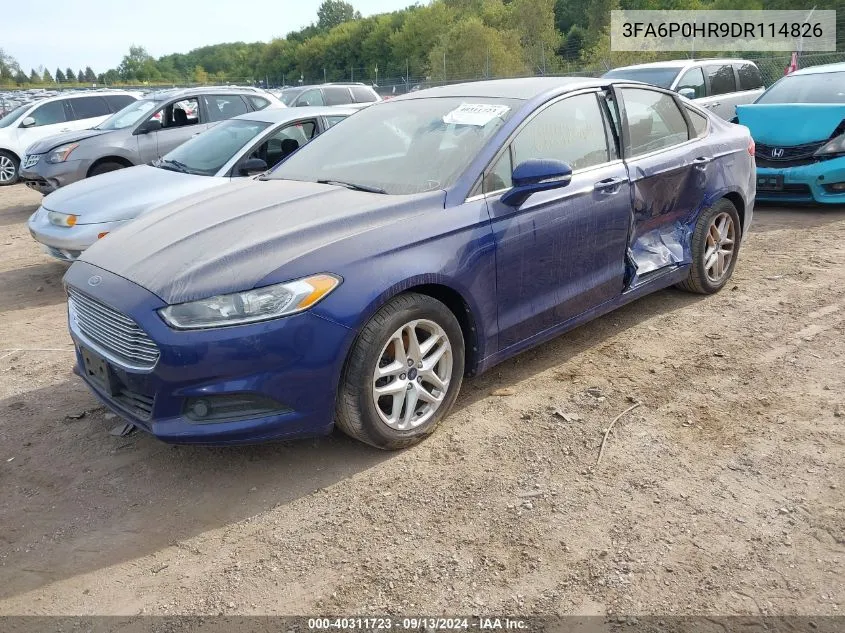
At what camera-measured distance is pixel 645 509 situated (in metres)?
2.86

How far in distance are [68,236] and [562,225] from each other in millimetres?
4335

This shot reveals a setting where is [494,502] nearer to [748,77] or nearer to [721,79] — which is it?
[721,79]

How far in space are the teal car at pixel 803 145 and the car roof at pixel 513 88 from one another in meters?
4.55

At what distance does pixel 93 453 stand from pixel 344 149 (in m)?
2.21

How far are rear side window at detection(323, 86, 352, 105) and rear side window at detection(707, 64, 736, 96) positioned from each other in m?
7.47

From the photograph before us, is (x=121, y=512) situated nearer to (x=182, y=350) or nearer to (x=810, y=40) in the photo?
(x=182, y=350)

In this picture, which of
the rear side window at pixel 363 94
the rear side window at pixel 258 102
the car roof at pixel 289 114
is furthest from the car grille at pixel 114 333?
the rear side window at pixel 363 94

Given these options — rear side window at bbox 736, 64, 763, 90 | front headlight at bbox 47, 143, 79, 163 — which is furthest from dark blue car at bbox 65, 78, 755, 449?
rear side window at bbox 736, 64, 763, 90

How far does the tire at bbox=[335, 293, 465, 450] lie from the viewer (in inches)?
121

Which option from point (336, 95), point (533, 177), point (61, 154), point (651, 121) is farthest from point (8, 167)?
point (533, 177)

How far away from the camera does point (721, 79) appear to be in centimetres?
1116

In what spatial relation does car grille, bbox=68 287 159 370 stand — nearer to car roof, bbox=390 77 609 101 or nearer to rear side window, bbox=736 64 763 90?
car roof, bbox=390 77 609 101

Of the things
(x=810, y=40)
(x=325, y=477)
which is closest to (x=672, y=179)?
(x=325, y=477)

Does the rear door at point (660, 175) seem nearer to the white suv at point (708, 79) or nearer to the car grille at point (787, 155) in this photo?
the car grille at point (787, 155)
